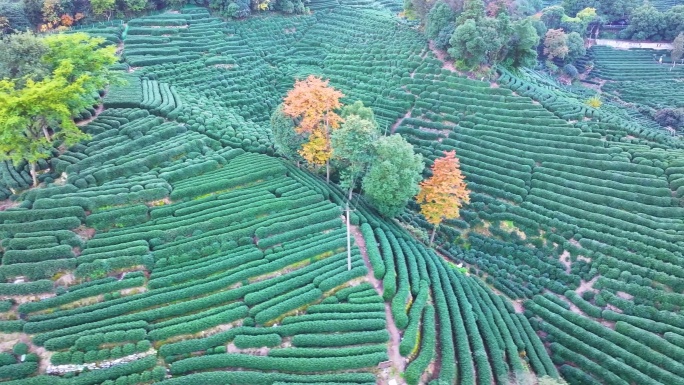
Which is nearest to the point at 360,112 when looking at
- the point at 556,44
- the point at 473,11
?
the point at 473,11

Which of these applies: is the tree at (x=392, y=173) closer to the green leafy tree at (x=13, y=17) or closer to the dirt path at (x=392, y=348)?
the dirt path at (x=392, y=348)

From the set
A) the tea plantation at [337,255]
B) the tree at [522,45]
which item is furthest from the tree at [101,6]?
the tree at [522,45]

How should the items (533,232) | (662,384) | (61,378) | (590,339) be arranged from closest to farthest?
(61,378)
(662,384)
(590,339)
(533,232)

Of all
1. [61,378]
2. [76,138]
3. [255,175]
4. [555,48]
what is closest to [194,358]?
[61,378]

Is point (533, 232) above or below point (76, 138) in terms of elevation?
below

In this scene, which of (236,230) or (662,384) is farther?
(236,230)

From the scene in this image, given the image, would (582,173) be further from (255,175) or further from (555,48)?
(555,48)

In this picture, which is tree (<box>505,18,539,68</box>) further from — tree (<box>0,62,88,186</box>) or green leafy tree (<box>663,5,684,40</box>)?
tree (<box>0,62,88,186</box>)

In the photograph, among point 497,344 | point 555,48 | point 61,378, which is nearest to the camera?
point 61,378
